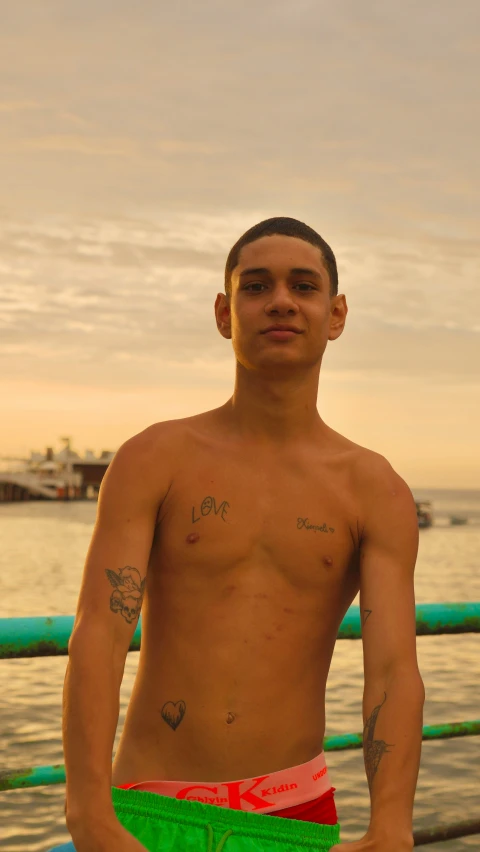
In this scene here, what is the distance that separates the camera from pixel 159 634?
2.38m

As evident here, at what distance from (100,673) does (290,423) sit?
89cm

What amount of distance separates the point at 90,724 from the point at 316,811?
695mm

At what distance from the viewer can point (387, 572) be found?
2.43 meters

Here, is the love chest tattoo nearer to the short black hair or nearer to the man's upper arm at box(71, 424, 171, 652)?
the man's upper arm at box(71, 424, 171, 652)

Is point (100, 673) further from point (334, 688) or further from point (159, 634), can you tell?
point (334, 688)

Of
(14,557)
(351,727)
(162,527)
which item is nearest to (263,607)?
(162,527)

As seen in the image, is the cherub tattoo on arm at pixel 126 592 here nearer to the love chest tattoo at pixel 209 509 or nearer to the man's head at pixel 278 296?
the love chest tattoo at pixel 209 509

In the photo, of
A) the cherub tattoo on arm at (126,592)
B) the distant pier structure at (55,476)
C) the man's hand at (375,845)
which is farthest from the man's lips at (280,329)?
the distant pier structure at (55,476)

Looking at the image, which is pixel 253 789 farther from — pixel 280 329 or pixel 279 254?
pixel 279 254

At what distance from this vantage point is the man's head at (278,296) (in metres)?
2.46

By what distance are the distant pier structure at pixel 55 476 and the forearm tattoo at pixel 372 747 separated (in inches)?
4417

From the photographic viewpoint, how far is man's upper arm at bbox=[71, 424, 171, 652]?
7.23 feet

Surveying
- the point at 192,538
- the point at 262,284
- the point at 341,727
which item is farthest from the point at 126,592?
the point at 341,727

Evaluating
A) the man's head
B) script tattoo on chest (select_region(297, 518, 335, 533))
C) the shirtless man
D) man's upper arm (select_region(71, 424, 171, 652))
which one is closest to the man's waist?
the shirtless man
